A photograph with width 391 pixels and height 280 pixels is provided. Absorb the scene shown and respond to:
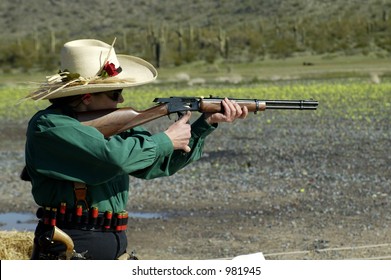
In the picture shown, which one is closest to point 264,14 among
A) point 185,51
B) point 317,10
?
point 317,10

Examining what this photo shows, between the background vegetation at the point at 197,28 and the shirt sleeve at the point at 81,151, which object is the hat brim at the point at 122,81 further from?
the background vegetation at the point at 197,28

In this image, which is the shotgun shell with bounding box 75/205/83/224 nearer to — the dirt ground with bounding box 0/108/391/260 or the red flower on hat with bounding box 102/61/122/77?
the red flower on hat with bounding box 102/61/122/77

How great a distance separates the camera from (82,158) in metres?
5.36

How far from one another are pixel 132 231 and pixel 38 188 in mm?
6929

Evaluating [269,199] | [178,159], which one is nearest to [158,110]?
[178,159]

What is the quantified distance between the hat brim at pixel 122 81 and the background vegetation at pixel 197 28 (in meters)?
54.0

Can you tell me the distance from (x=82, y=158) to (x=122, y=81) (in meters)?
0.51

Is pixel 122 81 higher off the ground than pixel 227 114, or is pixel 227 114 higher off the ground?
pixel 122 81

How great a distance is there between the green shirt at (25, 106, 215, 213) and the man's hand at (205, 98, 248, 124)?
1.80 feet

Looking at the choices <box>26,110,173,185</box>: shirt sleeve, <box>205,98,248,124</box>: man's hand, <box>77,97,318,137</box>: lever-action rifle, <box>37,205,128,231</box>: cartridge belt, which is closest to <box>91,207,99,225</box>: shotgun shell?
<box>37,205,128,231</box>: cartridge belt

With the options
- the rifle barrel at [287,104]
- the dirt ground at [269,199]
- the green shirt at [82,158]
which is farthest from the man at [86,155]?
the dirt ground at [269,199]

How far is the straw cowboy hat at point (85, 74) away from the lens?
5500mm

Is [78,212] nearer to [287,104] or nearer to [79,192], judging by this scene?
[79,192]

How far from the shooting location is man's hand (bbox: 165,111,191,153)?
5.63 m
